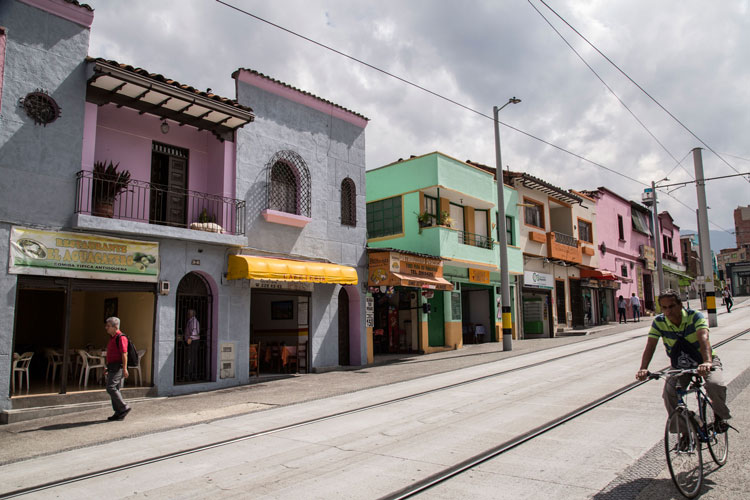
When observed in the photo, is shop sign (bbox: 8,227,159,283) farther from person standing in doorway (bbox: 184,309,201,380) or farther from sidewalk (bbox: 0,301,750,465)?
sidewalk (bbox: 0,301,750,465)

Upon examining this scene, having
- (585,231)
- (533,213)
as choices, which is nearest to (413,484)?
(533,213)

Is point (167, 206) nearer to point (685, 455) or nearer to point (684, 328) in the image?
point (684, 328)

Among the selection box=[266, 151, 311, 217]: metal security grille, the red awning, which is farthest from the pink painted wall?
the red awning

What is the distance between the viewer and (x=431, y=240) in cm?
2192

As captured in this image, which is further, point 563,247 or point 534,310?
point 563,247

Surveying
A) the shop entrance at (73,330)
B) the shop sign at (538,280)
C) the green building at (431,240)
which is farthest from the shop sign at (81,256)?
the shop sign at (538,280)

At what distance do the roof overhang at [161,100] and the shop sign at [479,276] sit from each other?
1330 centimetres

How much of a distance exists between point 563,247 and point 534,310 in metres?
5.23

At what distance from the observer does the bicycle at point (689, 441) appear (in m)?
4.95

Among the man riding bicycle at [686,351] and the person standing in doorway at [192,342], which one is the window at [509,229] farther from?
the man riding bicycle at [686,351]

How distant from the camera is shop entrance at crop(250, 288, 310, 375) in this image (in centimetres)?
1691

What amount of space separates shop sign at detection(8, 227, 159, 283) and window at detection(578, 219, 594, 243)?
1122 inches

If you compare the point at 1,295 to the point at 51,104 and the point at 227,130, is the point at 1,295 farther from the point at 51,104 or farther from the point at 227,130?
the point at 227,130

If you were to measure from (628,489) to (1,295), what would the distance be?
10.9 m
